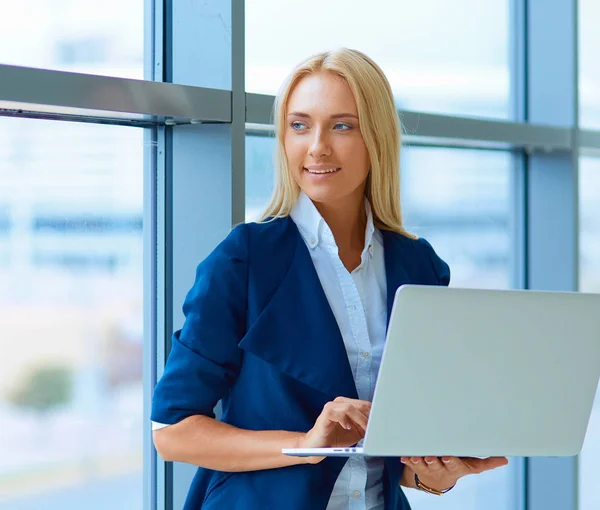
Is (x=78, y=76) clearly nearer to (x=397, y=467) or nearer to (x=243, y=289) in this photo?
(x=243, y=289)

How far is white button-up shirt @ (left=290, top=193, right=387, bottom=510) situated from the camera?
1.52 metres

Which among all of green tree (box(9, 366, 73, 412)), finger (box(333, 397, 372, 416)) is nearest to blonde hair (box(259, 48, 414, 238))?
finger (box(333, 397, 372, 416))

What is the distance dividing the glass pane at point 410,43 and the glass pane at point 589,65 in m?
0.32

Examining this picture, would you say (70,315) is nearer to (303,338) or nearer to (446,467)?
(303,338)

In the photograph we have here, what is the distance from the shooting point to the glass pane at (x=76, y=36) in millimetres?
1905

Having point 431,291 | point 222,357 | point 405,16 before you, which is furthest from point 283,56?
point 431,291

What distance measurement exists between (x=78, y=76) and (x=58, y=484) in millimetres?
893

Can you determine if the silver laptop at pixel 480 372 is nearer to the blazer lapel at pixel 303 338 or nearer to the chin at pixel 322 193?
the blazer lapel at pixel 303 338

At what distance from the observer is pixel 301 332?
4.97ft

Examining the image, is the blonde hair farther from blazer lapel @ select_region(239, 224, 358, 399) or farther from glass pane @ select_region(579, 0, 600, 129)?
glass pane @ select_region(579, 0, 600, 129)

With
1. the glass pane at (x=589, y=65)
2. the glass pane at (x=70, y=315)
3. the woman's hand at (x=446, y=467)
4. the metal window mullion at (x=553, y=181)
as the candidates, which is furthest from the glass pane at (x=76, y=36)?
the glass pane at (x=589, y=65)

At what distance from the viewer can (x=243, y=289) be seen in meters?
1.51

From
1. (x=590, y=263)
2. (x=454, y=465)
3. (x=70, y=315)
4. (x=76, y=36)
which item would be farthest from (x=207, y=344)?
(x=590, y=263)

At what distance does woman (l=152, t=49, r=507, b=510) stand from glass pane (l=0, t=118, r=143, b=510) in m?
0.57
